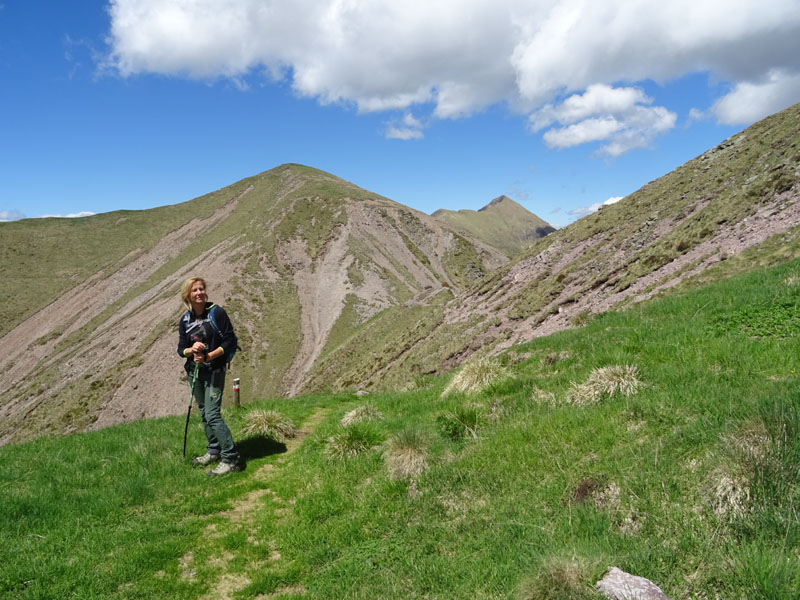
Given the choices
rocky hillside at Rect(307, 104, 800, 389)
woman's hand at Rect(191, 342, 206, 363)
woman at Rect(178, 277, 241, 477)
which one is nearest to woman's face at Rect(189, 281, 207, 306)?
woman at Rect(178, 277, 241, 477)

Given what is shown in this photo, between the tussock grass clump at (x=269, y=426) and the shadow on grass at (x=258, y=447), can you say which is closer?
the shadow on grass at (x=258, y=447)

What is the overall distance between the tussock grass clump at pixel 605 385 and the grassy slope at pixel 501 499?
17 cm

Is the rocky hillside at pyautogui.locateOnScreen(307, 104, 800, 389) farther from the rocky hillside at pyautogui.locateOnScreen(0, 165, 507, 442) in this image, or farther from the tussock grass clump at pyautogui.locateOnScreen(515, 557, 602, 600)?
the tussock grass clump at pyautogui.locateOnScreen(515, 557, 602, 600)

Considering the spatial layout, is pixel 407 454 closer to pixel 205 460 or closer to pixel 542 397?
pixel 542 397

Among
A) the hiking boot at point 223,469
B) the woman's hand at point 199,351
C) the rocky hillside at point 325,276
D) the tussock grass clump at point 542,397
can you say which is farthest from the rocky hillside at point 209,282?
the woman's hand at point 199,351

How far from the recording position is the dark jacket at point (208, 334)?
8539 millimetres

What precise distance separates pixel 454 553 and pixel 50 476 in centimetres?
779

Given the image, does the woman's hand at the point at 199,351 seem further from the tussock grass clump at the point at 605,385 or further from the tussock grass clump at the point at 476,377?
the tussock grass clump at the point at 605,385

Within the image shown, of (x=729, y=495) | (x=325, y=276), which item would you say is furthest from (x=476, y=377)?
(x=325, y=276)

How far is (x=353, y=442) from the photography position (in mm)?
8406

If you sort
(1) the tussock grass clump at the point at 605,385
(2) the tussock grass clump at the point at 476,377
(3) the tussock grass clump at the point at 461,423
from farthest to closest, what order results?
(2) the tussock grass clump at the point at 476,377 → (3) the tussock grass clump at the point at 461,423 → (1) the tussock grass clump at the point at 605,385

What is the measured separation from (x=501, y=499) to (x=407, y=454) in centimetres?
198

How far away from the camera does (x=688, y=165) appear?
28578 millimetres

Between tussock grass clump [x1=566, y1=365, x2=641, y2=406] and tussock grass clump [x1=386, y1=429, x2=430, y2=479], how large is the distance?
8.64 ft
